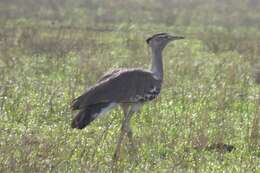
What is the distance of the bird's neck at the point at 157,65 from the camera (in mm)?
6746

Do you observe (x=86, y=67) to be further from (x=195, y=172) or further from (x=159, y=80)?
(x=195, y=172)

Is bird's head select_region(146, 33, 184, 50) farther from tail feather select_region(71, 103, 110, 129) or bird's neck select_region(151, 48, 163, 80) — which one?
tail feather select_region(71, 103, 110, 129)

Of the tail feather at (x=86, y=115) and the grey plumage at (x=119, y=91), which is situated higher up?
the grey plumage at (x=119, y=91)

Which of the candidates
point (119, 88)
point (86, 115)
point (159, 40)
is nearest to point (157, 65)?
point (159, 40)

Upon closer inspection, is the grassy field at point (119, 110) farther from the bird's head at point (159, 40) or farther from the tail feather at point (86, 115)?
the bird's head at point (159, 40)


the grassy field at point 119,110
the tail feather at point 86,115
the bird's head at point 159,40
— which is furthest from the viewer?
the bird's head at point 159,40

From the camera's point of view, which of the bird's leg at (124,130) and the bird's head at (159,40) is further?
the bird's head at (159,40)

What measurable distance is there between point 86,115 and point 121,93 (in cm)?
45

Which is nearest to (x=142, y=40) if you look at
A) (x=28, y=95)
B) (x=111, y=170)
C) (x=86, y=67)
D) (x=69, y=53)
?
(x=69, y=53)

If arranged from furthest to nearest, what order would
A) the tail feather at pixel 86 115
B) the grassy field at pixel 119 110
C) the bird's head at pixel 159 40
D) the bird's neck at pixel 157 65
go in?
the bird's head at pixel 159 40, the bird's neck at pixel 157 65, the grassy field at pixel 119 110, the tail feather at pixel 86 115

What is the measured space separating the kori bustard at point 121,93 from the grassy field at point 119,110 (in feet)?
0.62

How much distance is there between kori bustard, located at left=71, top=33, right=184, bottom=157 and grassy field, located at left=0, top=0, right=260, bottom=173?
189 mm

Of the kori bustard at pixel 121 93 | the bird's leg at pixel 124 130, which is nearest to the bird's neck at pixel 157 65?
the kori bustard at pixel 121 93

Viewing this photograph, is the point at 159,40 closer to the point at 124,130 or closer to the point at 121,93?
the point at 121,93
